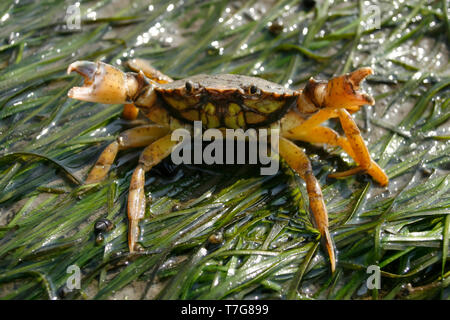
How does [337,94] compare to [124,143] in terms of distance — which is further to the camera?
[124,143]

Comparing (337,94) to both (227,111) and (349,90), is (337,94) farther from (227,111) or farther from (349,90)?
(227,111)

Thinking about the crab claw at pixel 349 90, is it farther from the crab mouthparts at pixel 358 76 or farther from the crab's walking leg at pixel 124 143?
the crab's walking leg at pixel 124 143

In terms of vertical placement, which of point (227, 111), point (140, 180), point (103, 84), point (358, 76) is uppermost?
point (358, 76)

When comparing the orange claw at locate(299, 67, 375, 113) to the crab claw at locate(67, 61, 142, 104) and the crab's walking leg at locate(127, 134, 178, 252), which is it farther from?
the crab claw at locate(67, 61, 142, 104)

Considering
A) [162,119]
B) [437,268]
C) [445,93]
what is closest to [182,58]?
[162,119]

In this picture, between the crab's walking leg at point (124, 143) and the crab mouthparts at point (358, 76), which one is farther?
the crab's walking leg at point (124, 143)

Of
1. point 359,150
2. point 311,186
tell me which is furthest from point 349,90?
point 311,186

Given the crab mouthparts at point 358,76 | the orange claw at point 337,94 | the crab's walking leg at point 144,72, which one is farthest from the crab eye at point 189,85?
the crab mouthparts at point 358,76

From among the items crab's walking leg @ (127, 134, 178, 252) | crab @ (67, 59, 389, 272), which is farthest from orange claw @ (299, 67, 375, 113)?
crab's walking leg @ (127, 134, 178, 252)
